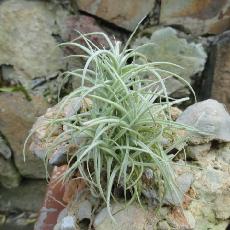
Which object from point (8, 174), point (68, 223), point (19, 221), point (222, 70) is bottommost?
point (19, 221)

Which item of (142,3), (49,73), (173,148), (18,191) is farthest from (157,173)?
(18,191)

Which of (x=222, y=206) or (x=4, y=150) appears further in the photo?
(x=4, y=150)

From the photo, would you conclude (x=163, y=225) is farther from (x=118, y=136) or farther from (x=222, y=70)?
(x=222, y=70)

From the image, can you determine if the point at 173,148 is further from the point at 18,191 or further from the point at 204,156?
the point at 18,191

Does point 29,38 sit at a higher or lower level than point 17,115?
higher

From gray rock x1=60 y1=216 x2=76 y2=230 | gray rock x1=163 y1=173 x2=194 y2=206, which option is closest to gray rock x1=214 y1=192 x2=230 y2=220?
gray rock x1=163 y1=173 x2=194 y2=206

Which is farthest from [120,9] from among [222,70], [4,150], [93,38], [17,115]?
[4,150]

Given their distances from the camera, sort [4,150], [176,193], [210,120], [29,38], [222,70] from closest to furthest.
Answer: [176,193] < [210,120] < [222,70] < [29,38] < [4,150]
